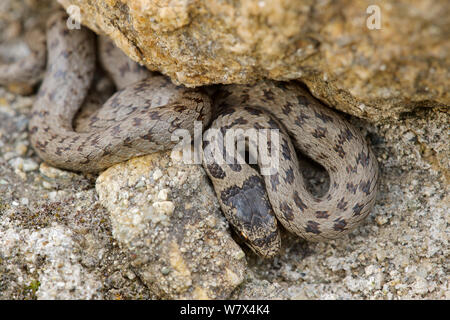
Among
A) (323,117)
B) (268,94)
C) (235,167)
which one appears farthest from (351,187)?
(268,94)

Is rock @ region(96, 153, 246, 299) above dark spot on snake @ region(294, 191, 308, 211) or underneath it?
underneath

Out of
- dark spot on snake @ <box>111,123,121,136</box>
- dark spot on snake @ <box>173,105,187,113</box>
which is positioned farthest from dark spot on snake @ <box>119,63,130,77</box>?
dark spot on snake @ <box>173,105,187,113</box>

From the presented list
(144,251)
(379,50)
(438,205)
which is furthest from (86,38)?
(438,205)

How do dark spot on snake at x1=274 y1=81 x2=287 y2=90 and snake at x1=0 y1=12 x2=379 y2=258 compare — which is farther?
dark spot on snake at x1=274 y1=81 x2=287 y2=90

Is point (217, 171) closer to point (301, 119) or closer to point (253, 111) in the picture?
point (253, 111)

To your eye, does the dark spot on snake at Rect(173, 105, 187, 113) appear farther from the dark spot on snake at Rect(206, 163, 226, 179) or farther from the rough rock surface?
the dark spot on snake at Rect(206, 163, 226, 179)

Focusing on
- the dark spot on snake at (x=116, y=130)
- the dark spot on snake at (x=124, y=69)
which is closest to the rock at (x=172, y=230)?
the dark spot on snake at (x=116, y=130)

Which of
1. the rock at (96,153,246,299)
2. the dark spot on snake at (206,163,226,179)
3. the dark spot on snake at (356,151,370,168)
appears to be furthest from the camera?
the dark spot on snake at (206,163,226,179)
